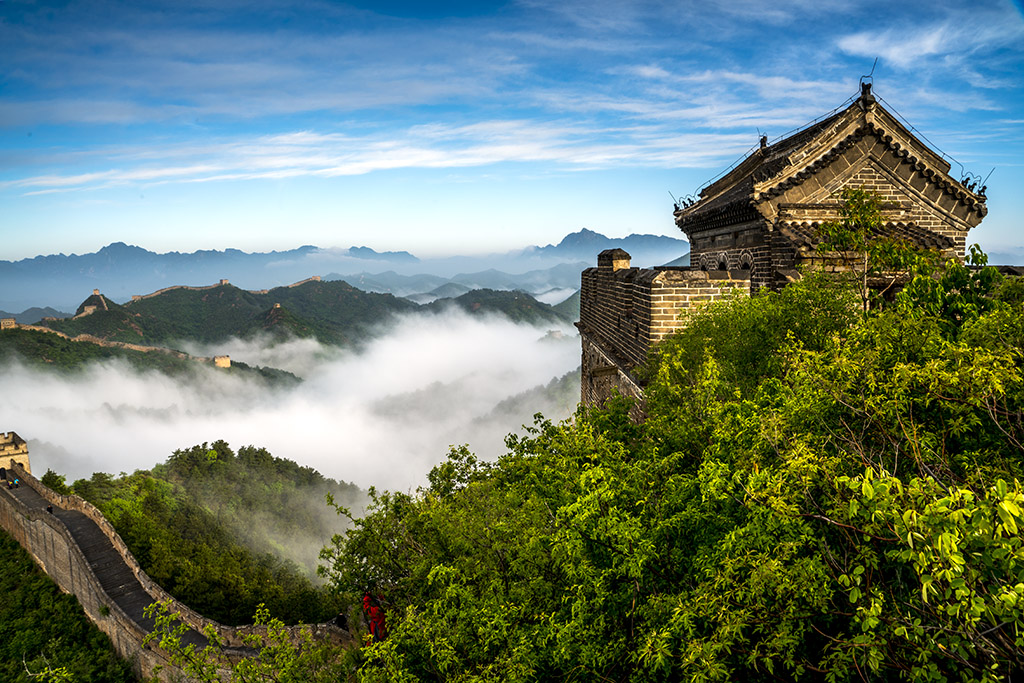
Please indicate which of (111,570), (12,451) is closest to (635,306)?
(111,570)

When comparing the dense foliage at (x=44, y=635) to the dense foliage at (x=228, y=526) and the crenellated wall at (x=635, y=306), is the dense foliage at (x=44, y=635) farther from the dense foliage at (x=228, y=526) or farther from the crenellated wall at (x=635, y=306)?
the crenellated wall at (x=635, y=306)

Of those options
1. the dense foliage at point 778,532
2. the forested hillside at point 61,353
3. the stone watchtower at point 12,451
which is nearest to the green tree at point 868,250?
the dense foliage at point 778,532

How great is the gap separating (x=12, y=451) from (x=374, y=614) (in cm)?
5245

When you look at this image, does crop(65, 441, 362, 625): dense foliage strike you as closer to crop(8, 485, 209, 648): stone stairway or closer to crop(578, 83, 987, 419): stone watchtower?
crop(8, 485, 209, 648): stone stairway

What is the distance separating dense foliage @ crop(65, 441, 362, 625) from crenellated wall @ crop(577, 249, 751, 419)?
24.0 feet

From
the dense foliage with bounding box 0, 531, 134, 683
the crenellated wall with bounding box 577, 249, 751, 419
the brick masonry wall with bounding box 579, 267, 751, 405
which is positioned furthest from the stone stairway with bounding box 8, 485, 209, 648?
the brick masonry wall with bounding box 579, 267, 751, 405

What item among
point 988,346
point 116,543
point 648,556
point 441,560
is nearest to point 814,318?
point 988,346

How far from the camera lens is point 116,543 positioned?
3350cm

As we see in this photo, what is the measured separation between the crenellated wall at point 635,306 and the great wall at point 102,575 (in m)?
16.3

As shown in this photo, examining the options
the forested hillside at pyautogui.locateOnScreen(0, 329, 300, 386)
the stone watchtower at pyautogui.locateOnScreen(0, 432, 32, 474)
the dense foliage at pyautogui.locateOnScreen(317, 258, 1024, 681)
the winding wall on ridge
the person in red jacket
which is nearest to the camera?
the dense foliage at pyautogui.locateOnScreen(317, 258, 1024, 681)

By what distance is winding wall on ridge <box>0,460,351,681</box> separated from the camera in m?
25.9

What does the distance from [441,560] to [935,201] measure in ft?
59.8

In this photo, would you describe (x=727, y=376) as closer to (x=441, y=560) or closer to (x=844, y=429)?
Answer: (x=844, y=429)

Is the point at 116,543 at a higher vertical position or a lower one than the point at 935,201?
lower
